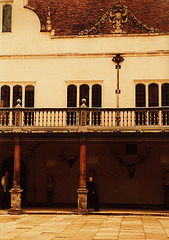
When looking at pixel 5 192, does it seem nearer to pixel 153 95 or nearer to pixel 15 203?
pixel 15 203

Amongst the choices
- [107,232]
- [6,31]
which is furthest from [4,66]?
[107,232]

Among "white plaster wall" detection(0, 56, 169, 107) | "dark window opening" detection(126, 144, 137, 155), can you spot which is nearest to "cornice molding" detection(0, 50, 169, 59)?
"white plaster wall" detection(0, 56, 169, 107)

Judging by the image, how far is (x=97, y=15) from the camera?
83.8 ft

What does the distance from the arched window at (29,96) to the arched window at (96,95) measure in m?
3.33

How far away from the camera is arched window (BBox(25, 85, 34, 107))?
2459 cm

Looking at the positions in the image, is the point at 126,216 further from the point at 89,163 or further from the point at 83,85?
the point at 83,85

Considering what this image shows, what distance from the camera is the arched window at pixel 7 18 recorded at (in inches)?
994

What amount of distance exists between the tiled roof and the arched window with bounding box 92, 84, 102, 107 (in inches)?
A: 120

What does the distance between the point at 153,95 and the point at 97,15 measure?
5.67 metres

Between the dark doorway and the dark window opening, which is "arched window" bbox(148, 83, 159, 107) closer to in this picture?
the dark window opening

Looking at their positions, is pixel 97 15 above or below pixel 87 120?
above

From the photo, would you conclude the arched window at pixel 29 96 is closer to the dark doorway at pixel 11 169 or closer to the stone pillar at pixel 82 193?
the dark doorway at pixel 11 169

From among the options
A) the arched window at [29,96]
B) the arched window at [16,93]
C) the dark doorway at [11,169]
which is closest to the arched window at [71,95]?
the arched window at [29,96]

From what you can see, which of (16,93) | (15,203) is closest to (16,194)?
(15,203)
